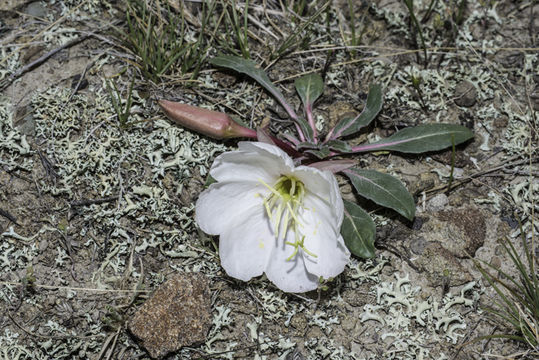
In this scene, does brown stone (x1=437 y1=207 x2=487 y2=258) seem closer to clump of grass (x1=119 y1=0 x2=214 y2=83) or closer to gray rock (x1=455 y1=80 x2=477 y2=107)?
gray rock (x1=455 y1=80 x2=477 y2=107)

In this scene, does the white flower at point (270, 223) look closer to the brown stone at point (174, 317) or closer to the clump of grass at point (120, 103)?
the brown stone at point (174, 317)

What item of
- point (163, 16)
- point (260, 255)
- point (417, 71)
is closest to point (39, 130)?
point (163, 16)

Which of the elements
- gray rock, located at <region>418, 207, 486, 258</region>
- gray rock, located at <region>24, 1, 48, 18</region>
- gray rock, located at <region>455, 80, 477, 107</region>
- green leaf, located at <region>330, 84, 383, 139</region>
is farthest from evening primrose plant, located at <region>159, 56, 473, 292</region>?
gray rock, located at <region>24, 1, 48, 18</region>

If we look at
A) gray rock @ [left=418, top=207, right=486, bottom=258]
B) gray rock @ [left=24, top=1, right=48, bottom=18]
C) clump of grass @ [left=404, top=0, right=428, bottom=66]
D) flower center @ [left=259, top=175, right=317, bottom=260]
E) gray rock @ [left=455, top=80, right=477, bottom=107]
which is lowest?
gray rock @ [left=418, top=207, right=486, bottom=258]

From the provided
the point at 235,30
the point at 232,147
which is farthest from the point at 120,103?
the point at 235,30

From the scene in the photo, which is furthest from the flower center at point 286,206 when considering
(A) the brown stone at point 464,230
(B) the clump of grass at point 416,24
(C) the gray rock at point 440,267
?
(B) the clump of grass at point 416,24

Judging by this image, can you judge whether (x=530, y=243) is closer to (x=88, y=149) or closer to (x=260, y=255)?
(x=260, y=255)
